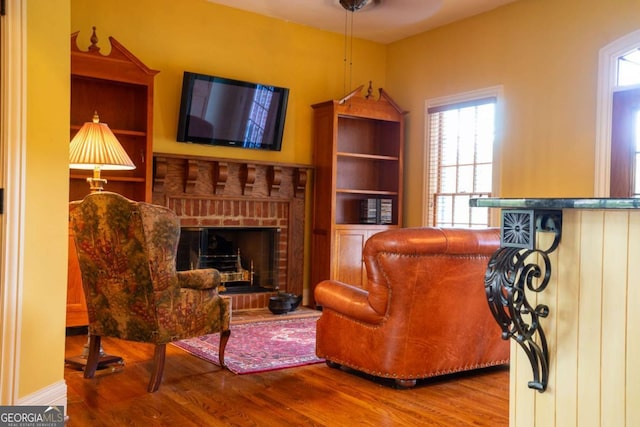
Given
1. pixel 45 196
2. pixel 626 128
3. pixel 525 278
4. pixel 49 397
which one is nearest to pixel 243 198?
pixel 45 196

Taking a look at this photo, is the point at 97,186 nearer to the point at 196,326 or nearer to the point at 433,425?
the point at 196,326

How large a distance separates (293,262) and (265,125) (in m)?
1.50

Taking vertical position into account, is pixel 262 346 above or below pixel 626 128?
below

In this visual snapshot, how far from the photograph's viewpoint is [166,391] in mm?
3260

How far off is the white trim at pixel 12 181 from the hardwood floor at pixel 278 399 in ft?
1.59

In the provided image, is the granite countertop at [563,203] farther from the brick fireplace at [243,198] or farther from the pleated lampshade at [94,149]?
the brick fireplace at [243,198]

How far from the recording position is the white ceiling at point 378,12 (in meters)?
5.70

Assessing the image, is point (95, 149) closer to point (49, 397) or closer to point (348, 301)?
point (49, 397)

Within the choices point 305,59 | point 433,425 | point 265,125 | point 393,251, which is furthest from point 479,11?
point 433,425

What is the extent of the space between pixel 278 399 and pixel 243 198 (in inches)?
120

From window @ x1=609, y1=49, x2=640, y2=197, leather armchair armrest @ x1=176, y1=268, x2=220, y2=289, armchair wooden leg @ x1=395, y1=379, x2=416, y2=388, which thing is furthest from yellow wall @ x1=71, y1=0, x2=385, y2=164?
armchair wooden leg @ x1=395, y1=379, x2=416, y2=388

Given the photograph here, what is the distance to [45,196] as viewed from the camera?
2672 millimetres

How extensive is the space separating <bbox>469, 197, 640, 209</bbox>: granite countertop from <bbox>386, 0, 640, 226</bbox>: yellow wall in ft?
11.6

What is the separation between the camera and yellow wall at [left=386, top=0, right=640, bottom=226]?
194 inches
